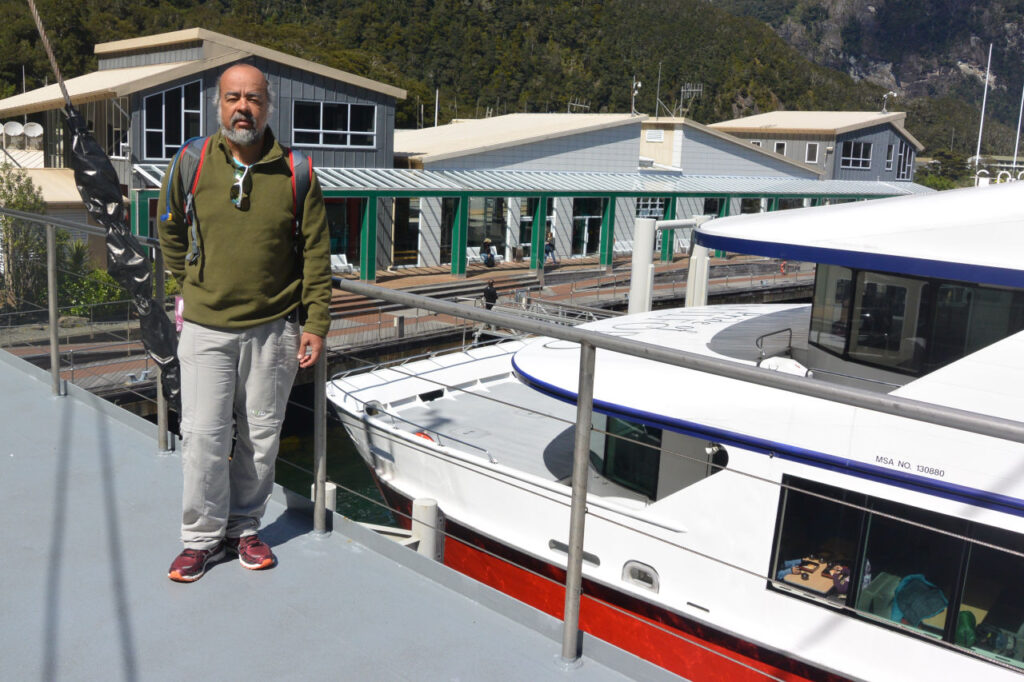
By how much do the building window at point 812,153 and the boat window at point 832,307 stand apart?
4539cm

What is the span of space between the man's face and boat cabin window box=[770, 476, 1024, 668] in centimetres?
459

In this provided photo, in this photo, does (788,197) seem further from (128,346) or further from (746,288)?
(128,346)

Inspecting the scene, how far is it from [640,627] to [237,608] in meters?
5.57

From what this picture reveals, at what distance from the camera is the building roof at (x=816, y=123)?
50.8 metres

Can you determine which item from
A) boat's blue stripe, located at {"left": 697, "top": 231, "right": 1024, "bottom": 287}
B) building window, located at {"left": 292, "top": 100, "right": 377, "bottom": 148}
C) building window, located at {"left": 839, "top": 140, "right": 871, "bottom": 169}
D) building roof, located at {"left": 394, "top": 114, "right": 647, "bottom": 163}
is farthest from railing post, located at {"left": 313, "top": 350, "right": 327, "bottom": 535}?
building window, located at {"left": 839, "top": 140, "right": 871, "bottom": 169}

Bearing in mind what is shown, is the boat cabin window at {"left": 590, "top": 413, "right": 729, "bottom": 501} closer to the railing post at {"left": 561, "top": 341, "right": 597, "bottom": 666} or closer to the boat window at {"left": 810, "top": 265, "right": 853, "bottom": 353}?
the boat window at {"left": 810, "top": 265, "right": 853, "bottom": 353}

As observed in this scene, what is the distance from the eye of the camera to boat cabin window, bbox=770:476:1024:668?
6.47 m

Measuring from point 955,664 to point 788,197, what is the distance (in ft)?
129

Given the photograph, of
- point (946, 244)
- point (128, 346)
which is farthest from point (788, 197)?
point (946, 244)

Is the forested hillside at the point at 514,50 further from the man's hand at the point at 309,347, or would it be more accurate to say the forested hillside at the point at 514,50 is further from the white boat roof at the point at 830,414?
the man's hand at the point at 309,347

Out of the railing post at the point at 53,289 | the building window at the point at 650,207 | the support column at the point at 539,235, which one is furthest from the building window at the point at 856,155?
the railing post at the point at 53,289

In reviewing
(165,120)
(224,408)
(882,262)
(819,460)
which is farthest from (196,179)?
(165,120)

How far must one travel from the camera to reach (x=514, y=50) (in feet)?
305

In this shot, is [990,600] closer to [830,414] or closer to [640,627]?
[830,414]
